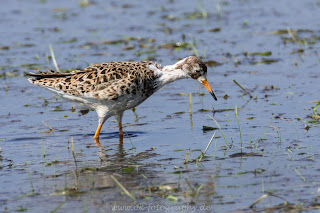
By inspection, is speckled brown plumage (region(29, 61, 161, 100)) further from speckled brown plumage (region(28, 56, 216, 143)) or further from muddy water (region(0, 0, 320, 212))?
muddy water (region(0, 0, 320, 212))

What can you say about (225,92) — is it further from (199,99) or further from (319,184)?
(319,184)

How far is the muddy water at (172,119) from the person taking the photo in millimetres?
7191

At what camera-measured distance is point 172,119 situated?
1106 cm

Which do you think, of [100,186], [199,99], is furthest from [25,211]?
[199,99]

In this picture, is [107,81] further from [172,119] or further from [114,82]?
[172,119]

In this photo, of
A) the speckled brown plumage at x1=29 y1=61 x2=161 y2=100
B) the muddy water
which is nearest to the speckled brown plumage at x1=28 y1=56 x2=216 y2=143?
the speckled brown plumage at x1=29 y1=61 x2=161 y2=100

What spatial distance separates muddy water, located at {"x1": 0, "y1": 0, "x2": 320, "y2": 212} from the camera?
7.19 metres

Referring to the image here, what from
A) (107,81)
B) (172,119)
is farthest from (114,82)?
(172,119)

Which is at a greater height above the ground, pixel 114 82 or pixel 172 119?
pixel 114 82

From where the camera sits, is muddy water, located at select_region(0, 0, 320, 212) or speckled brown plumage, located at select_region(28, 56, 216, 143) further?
speckled brown plumage, located at select_region(28, 56, 216, 143)

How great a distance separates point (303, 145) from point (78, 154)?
11.3ft

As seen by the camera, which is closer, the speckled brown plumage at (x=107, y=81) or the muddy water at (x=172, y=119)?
the muddy water at (x=172, y=119)

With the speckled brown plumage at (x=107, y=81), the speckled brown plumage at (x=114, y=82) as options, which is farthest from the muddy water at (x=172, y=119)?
the speckled brown plumage at (x=107, y=81)

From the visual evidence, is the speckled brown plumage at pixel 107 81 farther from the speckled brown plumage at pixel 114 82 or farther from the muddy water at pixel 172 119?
the muddy water at pixel 172 119
